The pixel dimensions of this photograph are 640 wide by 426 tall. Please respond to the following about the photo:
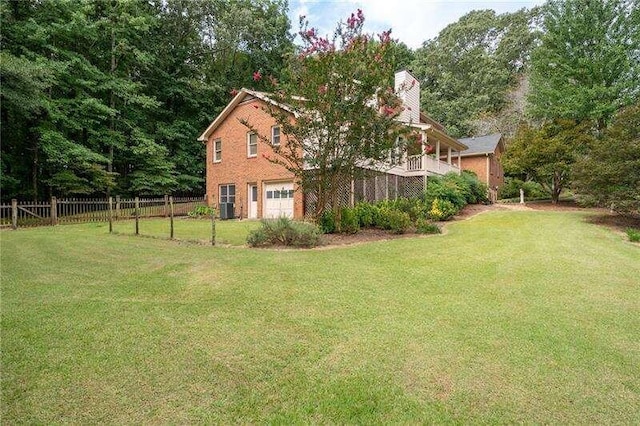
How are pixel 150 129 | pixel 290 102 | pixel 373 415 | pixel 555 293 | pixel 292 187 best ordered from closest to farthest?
pixel 373 415 → pixel 555 293 → pixel 290 102 → pixel 292 187 → pixel 150 129

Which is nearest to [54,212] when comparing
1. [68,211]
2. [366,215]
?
[68,211]

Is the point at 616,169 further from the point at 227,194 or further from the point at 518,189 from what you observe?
the point at 518,189

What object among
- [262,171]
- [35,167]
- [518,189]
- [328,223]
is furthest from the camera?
[518,189]

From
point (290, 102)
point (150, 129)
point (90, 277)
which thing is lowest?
point (90, 277)

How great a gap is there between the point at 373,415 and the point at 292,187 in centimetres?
1543

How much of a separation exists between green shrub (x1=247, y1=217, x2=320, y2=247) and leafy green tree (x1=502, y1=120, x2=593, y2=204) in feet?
50.1

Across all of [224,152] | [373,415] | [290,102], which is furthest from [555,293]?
[224,152]

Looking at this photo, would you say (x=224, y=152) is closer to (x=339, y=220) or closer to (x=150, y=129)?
(x=150, y=129)

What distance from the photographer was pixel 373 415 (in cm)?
276

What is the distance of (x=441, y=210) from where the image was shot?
1553 cm

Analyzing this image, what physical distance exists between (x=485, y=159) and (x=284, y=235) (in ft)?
74.4

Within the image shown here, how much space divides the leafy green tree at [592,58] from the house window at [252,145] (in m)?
17.6

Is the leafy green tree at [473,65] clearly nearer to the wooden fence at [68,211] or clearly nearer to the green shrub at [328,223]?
the green shrub at [328,223]

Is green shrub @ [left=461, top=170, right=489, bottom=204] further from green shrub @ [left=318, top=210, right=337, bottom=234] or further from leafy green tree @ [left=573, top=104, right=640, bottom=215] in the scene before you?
green shrub @ [left=318, top=210, right=337, bottom=234]
